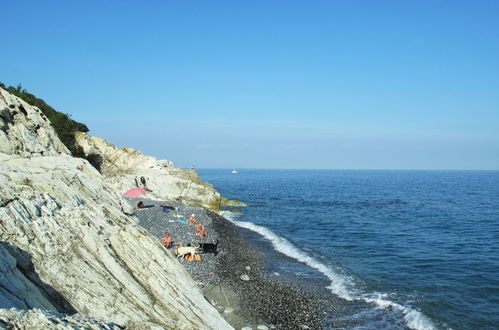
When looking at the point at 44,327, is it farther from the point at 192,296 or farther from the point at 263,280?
the point at 263,280

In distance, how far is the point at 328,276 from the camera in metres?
27.8

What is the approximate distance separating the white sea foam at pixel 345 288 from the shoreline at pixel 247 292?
8.83ft

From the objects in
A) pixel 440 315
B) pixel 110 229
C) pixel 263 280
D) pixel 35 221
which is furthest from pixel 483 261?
pixel 35 221

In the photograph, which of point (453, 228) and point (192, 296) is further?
point (453, 228)

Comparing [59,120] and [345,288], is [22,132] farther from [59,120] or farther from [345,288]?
[59,120]

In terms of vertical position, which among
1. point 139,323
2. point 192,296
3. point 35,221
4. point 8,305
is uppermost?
point 35,221

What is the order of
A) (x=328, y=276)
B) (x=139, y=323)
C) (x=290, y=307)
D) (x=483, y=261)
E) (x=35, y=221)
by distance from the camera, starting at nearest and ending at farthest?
1. (x=139, y=323)
2. (x=35, y=221)
3. (x=290, y=307)
4. (x=328, y=276)
5. (x=483, y=261)

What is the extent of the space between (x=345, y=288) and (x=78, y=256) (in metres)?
19.7

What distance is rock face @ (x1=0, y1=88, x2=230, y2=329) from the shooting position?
33.4 ft

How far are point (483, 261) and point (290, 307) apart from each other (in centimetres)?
2207

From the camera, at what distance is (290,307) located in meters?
20.8

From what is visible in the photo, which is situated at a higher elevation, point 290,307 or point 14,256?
point 14,256

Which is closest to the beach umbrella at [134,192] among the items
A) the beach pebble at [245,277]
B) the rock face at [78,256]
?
the beach pebble at [245,277]

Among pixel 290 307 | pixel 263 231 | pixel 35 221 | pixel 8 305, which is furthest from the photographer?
pixel 263 231
